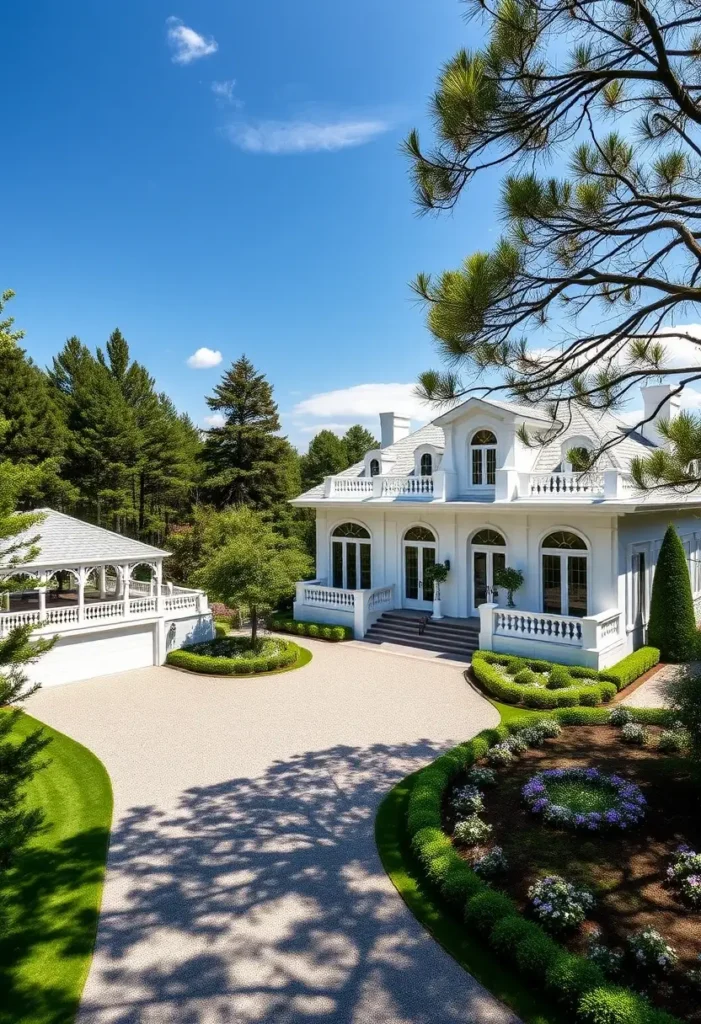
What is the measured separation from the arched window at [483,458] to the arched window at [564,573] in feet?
10.7

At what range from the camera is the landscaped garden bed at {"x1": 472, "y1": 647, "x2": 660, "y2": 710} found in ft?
45.3

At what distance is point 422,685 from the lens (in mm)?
15695

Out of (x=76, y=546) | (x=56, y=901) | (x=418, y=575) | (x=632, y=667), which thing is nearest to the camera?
(x=56, y=901)

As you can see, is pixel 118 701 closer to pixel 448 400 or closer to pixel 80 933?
pixel 80 933

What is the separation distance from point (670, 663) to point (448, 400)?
1352cm

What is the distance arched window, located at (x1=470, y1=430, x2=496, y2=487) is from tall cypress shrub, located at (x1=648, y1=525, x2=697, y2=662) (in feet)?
19.1

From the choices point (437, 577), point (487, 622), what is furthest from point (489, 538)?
point (487, 622)

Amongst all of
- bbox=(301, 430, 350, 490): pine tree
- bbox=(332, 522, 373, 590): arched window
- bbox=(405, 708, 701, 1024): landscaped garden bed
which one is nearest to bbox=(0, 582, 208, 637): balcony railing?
bbox=(332, 522, 373, 590): arched window

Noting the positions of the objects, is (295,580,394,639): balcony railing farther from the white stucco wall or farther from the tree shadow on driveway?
the tree shadow on driveway

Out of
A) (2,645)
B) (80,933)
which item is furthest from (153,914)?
(2,645)

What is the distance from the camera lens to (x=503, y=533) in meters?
19.3

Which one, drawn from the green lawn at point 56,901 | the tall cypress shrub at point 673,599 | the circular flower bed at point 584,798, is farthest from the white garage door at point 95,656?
the tall cypress shrub at point 673,599

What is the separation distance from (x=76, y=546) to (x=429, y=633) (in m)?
11.5

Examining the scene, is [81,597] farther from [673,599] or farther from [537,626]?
[673,599]
